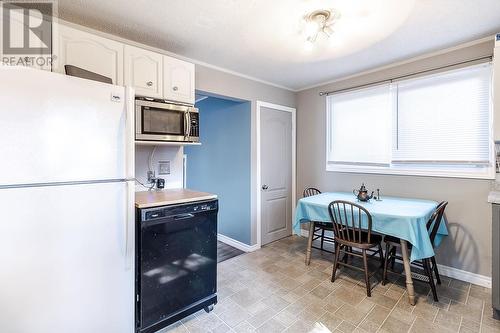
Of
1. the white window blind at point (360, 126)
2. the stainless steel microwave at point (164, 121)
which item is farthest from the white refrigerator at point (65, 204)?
the white window blind at point (360, 126)

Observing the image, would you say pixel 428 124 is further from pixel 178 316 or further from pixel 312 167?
pixel 178 316

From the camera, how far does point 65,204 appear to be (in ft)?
4.76

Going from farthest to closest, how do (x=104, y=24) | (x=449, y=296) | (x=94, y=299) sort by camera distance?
(x=449, y=296) < (x=104, y=24) < (x=94, y=299)

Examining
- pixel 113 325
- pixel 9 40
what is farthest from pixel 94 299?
pixel 9 40

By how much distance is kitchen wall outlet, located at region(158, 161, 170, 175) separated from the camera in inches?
105

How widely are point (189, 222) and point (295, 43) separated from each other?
6.63 feet

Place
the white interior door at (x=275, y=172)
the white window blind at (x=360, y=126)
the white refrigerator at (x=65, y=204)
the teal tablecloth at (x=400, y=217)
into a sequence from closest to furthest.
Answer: the white refrigerator at (x=65, y=204) → the teal tablecloth at (x=400, y=217) → the white window blind at (x=360, y=126) → the white interior door at (x=275, y=172)

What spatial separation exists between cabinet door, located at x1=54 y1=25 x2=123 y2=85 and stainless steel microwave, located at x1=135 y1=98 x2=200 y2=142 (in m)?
0.31

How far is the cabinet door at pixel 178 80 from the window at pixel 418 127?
7.36 feet

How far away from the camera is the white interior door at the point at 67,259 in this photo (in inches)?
51.9

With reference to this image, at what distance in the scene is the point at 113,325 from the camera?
1.67 metres

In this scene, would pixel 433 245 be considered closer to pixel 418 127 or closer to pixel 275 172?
pixel 418 127

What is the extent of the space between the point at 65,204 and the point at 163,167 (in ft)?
4.13

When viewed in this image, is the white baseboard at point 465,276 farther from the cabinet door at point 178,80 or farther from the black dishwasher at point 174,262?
the cabinet door at point 178,80
